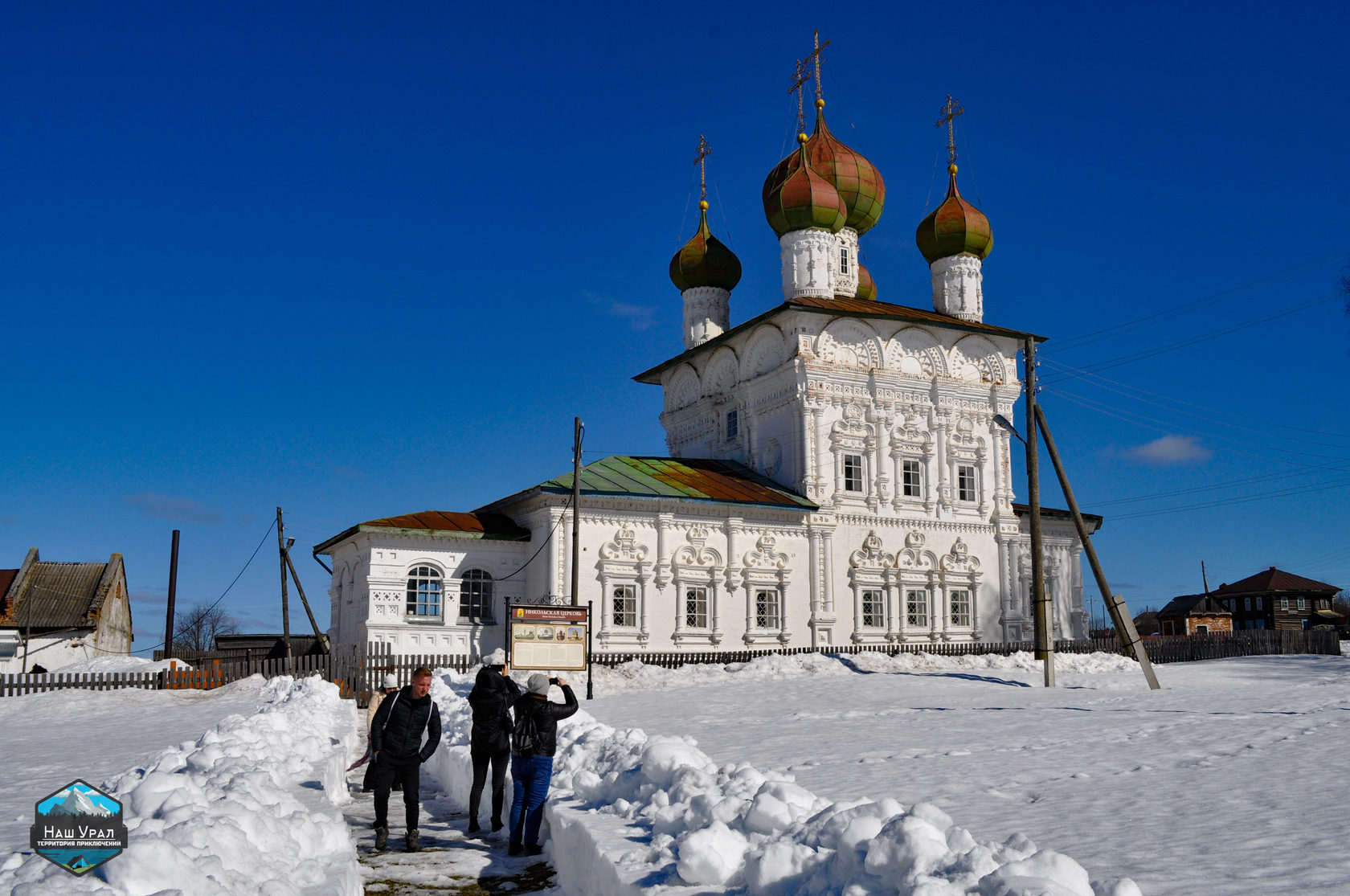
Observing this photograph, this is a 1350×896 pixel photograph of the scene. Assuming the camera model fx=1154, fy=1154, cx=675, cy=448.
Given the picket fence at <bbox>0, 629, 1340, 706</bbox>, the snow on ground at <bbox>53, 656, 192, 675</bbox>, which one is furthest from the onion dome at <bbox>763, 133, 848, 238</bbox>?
the snow on ground at <bbox>53, 656, 192, 675</bbox>

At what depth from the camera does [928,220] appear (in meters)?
37.2

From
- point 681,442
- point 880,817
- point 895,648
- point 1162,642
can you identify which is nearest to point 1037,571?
point 895,648

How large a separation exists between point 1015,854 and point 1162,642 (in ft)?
108

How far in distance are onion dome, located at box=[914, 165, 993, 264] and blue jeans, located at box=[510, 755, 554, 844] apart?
102ft

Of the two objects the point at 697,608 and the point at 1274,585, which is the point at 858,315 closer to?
the point at 697,608

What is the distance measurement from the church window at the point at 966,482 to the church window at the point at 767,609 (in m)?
7.15

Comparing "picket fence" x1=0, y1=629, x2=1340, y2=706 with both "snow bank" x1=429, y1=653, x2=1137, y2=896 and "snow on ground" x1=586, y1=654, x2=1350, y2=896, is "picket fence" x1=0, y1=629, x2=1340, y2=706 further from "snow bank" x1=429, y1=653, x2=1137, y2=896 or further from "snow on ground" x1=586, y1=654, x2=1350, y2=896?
"snow bank" x1=429, y1=653, x2=1137, y2=896

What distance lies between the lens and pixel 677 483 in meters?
29.9

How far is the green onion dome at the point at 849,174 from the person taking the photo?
35.5 metres

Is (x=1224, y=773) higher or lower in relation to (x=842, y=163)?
lower

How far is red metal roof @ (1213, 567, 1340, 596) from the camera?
235ft

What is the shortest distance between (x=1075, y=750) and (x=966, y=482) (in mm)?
22619

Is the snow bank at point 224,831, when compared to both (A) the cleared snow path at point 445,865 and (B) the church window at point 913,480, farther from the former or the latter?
(B) the church window at point 913,480

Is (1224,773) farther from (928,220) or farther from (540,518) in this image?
(928,220)
